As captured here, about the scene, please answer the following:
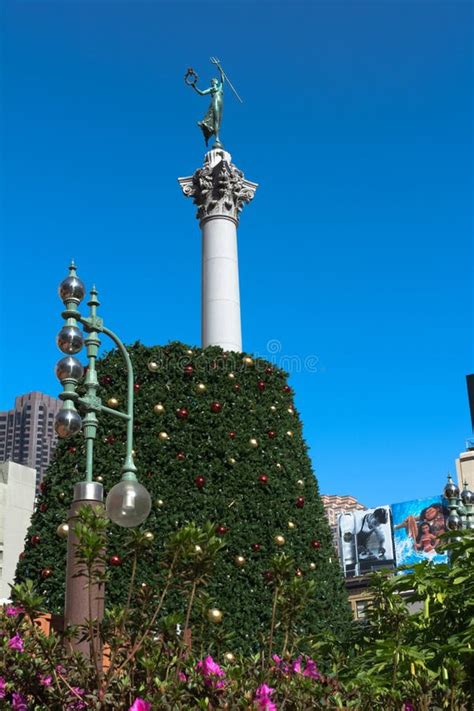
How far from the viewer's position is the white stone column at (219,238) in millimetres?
18938

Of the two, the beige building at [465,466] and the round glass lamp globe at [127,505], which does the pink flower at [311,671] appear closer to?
the round glass lamp globe at [127,505]

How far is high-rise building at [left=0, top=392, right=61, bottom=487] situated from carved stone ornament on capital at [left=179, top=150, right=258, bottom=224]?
144m

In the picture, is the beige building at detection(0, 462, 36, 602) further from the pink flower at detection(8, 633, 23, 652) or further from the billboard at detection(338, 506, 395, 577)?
the billboard at detection(338, 506, 395, 577)

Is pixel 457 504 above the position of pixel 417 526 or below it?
below

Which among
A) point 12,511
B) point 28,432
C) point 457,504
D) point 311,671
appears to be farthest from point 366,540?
point 311,671

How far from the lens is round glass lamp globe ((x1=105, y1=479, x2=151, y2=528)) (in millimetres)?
8516

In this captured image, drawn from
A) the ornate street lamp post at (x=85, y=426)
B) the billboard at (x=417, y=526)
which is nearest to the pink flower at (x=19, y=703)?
the ornate street lamp post at (x=85, y=426)

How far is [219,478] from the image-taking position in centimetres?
1207

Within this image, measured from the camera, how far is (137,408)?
12.5 meters

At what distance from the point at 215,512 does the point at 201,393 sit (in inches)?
79.3

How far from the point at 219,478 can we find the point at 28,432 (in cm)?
15714

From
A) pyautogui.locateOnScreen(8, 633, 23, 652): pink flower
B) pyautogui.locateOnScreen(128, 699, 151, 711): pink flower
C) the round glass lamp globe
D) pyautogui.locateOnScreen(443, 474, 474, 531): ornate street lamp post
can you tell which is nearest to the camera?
pyautogui.locateOnScreen(128, 699, 151, 711): pink flower

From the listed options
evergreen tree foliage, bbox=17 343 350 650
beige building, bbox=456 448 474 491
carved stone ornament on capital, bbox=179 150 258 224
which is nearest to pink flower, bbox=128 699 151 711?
evergreen tree foliage, bbox=17 343 350 650

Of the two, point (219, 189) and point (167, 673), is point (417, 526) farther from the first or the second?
point (167, 673)
